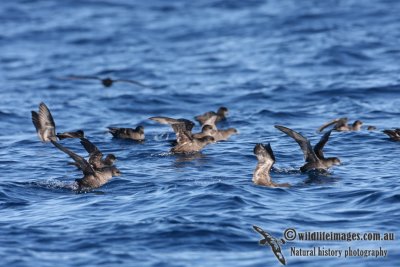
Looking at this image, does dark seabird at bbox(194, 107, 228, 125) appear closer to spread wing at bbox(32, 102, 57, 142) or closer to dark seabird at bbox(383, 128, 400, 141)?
spread wing at bbox(32, 102, 57, 142)

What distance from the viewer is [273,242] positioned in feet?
37.9

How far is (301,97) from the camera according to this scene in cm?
2400

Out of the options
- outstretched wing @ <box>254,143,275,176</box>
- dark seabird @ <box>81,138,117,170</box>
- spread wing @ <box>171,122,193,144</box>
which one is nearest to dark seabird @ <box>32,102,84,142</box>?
spread wing @ <box>171,122,193,144</box>

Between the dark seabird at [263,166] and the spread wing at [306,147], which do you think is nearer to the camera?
the dark seabird at [263,166]

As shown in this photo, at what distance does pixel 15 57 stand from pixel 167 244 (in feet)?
73.7

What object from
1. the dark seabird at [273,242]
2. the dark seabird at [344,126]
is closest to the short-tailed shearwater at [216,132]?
the dark seabird at [344,126]

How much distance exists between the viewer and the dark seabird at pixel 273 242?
11.0m

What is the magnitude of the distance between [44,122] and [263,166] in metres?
6.33

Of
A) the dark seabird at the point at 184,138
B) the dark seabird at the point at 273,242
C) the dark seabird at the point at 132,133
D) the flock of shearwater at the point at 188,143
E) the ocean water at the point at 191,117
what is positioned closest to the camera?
the dark seabird at the point at 273,242

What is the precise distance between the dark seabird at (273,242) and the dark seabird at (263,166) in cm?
209

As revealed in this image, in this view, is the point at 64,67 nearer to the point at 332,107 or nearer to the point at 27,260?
the point at 332,107

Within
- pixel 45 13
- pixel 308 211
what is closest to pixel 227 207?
pixel 308 211

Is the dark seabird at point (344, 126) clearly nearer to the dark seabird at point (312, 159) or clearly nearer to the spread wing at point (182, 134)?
the spread wing at point (182, 134)

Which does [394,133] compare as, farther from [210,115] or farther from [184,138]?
[210,115]
